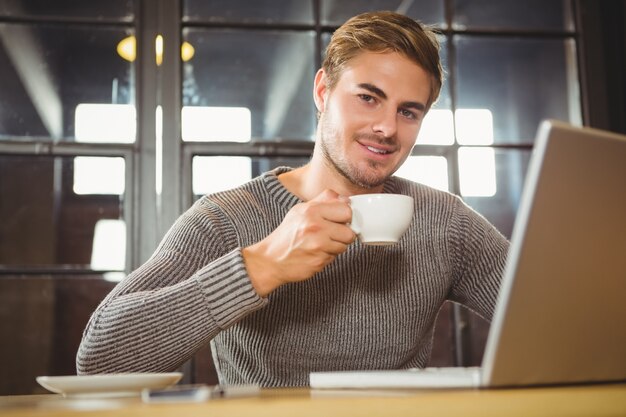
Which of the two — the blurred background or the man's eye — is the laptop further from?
the blurred background

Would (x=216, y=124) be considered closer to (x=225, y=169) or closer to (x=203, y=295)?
(x=225, y=169)

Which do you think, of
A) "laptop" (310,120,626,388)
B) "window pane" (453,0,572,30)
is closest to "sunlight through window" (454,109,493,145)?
"window pane" (453,0,572,30)

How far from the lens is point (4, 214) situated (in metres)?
2.18

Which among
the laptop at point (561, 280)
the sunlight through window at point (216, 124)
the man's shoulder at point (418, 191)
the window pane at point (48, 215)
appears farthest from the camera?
the sunlight through window at point (216, 124)

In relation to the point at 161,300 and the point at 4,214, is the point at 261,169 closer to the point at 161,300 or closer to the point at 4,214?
the point at 4,214

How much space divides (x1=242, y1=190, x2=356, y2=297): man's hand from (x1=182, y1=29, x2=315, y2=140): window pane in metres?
1.37

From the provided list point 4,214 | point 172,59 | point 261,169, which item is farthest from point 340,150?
point 4,214

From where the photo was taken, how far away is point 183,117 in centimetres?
229

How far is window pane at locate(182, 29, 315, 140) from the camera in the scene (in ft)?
7.62

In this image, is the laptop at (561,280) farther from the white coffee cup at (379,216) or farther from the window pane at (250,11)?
the window pane at (250,11)

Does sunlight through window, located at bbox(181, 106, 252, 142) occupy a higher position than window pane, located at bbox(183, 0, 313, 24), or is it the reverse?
window pane, located at bbox(183, 0, 313, 24)

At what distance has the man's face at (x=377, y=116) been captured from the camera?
1458 mm

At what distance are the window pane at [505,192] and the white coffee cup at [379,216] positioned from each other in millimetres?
1467

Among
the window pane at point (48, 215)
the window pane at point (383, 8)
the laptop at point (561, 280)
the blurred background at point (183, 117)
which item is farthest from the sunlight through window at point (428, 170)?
the laptop at point (561, 280)
